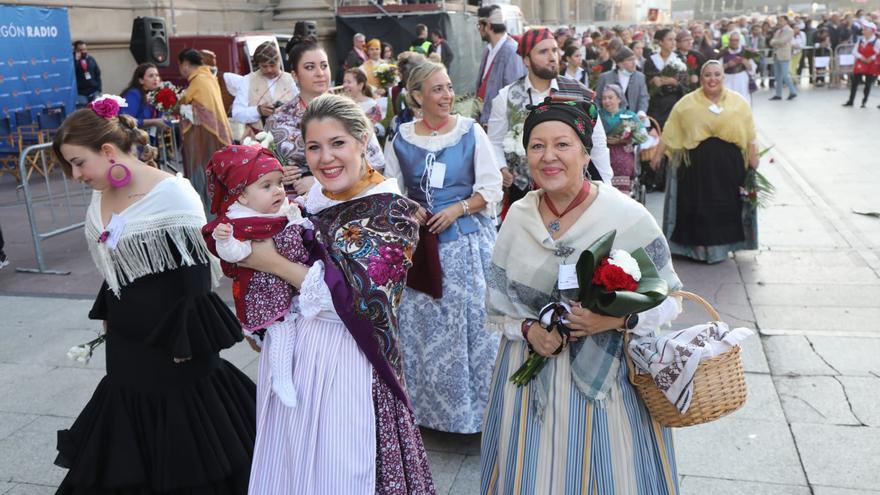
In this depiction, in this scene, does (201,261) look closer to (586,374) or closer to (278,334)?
(278,334)

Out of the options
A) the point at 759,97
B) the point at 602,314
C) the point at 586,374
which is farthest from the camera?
the point at 759,97

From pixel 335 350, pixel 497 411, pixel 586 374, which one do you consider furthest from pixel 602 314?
pixel 335 350

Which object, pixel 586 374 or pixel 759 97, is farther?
pixel 759 97

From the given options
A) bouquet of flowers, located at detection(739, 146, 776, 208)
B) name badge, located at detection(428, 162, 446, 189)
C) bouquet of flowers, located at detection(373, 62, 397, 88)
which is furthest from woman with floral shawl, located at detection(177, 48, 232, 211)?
name badge, located at detection(428, 162, 446, 189)

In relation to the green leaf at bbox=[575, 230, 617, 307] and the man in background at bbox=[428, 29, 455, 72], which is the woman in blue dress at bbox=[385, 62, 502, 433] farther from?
the man in background at bbox=[428, 29, 455, 72]

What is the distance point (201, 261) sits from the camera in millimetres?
3391

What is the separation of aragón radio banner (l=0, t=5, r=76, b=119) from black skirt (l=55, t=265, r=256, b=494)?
11.0 metres

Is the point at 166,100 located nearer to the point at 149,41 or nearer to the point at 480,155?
the point at 149,41

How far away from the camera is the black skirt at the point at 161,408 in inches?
127

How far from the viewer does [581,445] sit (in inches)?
107

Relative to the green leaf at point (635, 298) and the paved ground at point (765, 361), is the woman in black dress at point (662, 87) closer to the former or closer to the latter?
the paved ground at point (765, 361)

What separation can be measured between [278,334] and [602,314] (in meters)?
1.08

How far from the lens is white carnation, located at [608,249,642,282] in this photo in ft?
7.98

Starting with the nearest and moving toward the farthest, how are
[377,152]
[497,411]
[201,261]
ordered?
[497,411] → [201,261] → [377,152]
